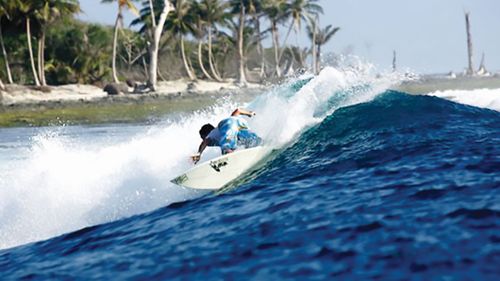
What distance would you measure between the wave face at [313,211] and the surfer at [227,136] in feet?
2.46

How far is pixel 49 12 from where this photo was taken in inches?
2053

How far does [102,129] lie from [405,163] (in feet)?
86.5

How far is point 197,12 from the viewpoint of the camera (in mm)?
72812

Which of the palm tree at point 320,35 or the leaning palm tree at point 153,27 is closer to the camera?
the leaning palm tree at point 153,27

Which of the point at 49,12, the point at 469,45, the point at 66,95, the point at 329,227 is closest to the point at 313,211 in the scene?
the point at 329,227

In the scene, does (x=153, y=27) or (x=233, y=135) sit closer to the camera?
(x=233, y=135)

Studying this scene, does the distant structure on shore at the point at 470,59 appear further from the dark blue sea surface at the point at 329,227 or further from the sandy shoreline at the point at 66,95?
the dark blue sea surface at the point at 329,227

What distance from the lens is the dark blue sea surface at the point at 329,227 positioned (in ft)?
20.0

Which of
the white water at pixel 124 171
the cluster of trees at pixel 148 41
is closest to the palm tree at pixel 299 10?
the cluster of trees at pixel 148 41

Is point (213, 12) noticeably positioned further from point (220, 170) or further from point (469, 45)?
point (220, 170)

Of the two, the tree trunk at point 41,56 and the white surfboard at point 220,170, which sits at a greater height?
the tree trunk at point 41,56

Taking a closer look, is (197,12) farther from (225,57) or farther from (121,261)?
(121,261)

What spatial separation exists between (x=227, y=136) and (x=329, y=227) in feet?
17.0

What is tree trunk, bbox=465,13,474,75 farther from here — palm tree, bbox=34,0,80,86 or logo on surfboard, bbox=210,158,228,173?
logo on surfboard, bbox=210,158,228,173
